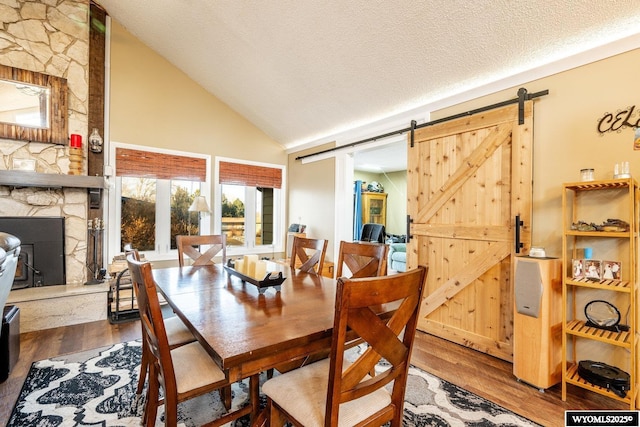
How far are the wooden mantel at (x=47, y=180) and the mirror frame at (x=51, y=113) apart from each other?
466 mm

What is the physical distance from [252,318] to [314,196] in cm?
366

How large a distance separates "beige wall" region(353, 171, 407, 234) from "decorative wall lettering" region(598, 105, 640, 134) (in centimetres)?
570

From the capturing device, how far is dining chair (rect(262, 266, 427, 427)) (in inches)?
38.0

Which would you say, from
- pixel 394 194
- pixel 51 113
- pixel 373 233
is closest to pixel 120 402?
pixel 51 113

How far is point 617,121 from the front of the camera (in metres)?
2.14

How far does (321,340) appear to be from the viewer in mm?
1221

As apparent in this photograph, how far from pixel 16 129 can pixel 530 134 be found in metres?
5.25

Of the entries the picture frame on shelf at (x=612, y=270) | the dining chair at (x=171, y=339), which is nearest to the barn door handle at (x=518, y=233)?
the picture frame on shelf at (x=612, y=270)

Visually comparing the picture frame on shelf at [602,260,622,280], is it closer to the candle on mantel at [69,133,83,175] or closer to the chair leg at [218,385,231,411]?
the chair leg at [218,385,231,411]

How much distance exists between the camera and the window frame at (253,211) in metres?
4.78

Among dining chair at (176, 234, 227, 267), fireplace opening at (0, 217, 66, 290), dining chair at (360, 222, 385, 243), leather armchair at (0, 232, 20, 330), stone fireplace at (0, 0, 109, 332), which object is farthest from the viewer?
dining chair at (360, 222, 385, 243)

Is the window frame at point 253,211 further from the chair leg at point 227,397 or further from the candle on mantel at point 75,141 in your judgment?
the chair leg at point 227,397

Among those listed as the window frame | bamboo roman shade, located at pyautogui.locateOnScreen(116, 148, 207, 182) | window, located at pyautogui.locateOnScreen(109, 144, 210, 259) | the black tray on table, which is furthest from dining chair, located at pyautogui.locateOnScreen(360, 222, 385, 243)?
the black tray on table

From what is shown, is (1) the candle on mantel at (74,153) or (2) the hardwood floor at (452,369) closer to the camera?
(2) the hardwood floor at (452,369)
